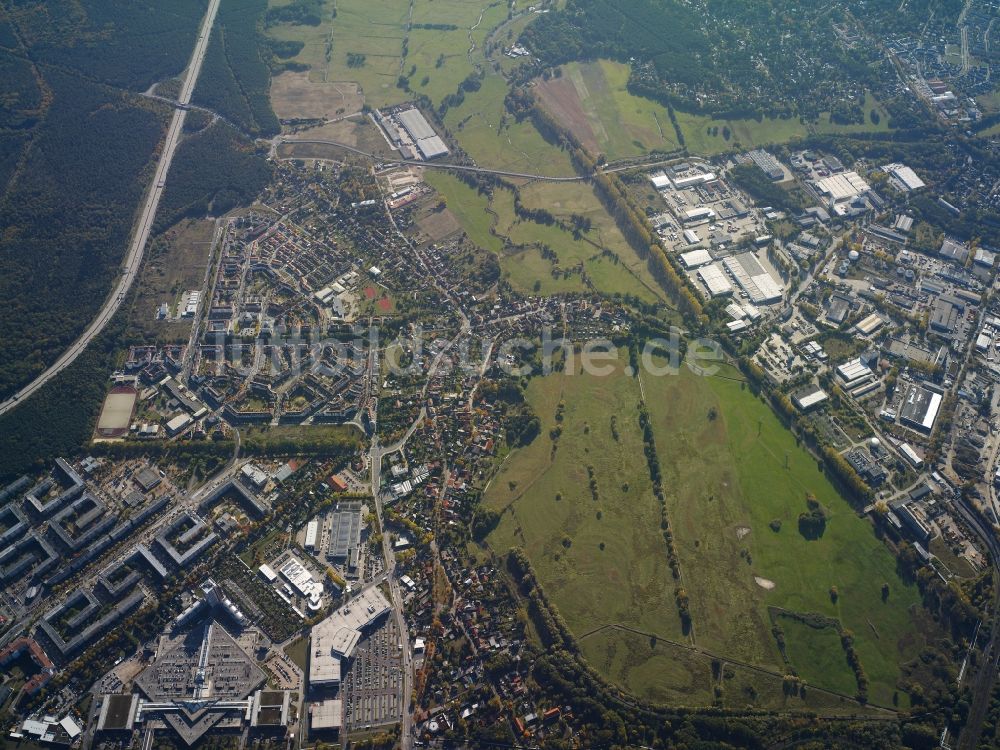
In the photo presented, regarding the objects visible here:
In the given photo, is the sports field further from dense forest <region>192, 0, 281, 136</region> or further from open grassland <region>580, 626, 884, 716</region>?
dense forest <region>192, 0, 281, 136</region>

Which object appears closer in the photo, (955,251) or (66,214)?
(66,214)

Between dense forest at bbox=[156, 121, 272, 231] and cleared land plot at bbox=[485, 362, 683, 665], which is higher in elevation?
dense forest at bbox=[156, 121, 272, 231]

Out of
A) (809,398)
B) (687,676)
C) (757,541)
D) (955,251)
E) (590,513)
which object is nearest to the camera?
(687,676)

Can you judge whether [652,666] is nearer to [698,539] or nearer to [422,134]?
[698,539]

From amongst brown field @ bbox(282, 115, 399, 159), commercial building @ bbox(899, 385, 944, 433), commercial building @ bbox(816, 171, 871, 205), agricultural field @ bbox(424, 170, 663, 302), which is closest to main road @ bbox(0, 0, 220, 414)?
brown field @ bbox(282, 115, 399, 159)

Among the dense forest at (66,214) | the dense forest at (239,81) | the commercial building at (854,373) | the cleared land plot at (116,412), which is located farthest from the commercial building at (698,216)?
the dense forest at (66,214)

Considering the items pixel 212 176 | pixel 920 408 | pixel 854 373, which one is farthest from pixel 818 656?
pixel 212 176

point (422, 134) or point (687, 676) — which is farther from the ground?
point (422, 134)
